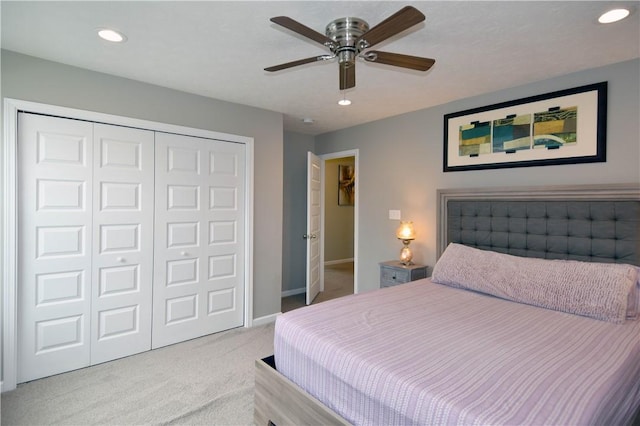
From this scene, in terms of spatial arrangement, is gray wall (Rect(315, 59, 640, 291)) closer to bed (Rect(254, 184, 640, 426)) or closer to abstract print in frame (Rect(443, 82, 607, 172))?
abstract print in frame (Rect(443, 82, 607, 172))

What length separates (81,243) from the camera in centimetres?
264

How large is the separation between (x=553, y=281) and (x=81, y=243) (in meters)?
3.48

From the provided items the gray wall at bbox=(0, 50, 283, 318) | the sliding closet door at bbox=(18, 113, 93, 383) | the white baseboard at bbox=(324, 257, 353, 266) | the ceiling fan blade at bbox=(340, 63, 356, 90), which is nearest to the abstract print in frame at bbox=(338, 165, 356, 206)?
the white baseboard at bbox=(324, 257, 353, 266)

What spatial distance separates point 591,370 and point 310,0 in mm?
2110

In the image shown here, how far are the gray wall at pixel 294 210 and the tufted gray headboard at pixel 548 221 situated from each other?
2186mm

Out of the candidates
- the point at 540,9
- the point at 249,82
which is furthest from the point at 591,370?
the point at 249,82

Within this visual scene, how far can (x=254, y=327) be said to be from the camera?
3.60 m

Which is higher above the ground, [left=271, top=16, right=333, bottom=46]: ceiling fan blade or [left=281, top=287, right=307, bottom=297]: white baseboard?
[left=271, top=16, right=333, bottom=46]: ceiling fan blade

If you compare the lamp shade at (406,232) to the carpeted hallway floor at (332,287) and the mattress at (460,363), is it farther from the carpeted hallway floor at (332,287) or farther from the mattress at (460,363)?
the carpeted hallway floor at (332,287)

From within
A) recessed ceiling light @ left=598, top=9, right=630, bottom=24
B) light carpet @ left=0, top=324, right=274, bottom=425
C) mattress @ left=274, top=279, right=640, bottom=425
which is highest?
recessed ceiling light @ left=598, top=9, right=630, bottom=24

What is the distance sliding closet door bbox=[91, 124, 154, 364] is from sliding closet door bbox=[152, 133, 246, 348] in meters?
0.10

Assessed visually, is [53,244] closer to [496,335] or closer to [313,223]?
[313,223]

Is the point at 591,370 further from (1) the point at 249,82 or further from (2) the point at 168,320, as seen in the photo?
(2) the point at 168,320

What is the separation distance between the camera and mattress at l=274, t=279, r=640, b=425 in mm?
1163
